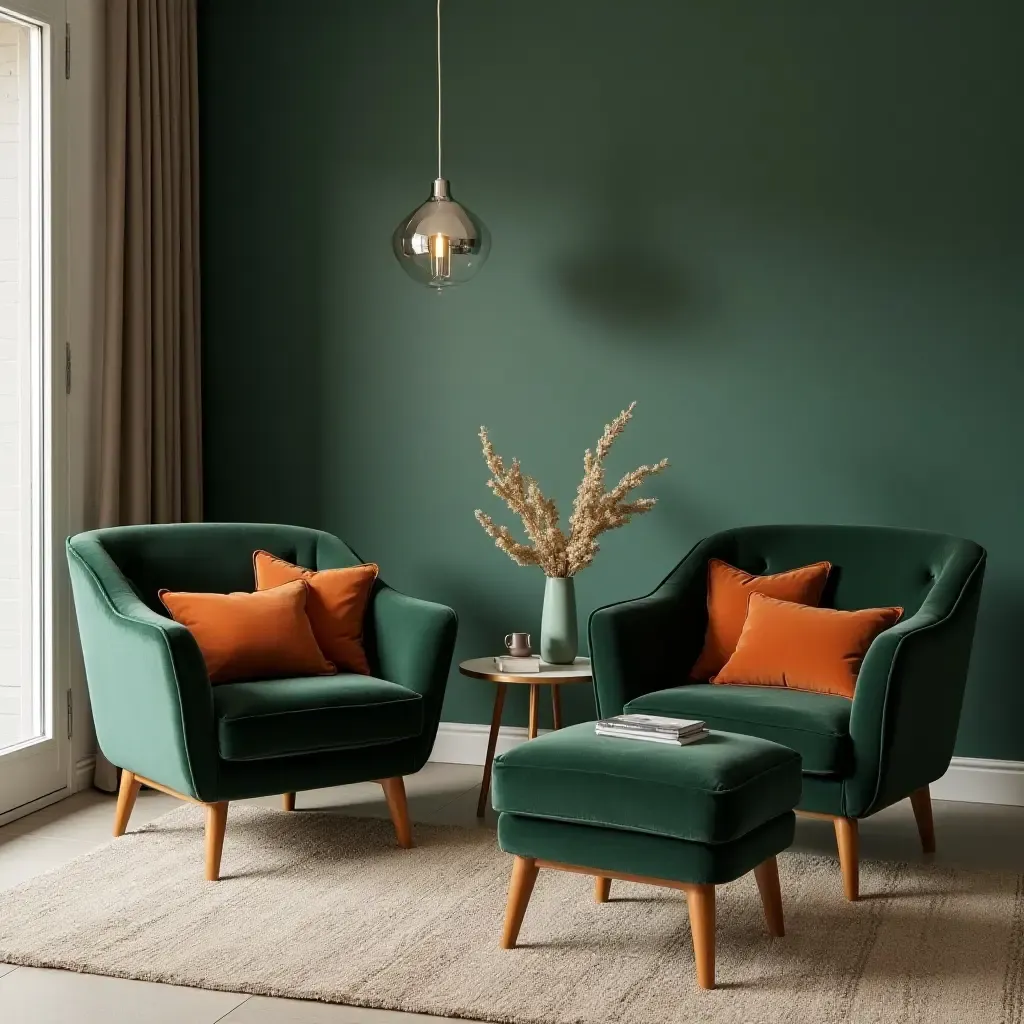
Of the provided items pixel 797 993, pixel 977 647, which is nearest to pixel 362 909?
pixel 797 993

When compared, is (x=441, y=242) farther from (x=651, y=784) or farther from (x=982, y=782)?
(x=982, y=782)

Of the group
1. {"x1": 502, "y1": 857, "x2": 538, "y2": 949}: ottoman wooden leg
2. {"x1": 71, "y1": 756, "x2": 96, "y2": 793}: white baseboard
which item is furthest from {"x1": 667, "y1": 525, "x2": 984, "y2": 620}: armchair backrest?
{"x1": 71, "y1": 756, "x2": 96, "y2": 793}: white baseboard

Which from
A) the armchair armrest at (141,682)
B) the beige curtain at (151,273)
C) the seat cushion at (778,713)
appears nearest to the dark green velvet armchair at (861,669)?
the seat cushion at (778,713)

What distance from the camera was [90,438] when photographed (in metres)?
4.17

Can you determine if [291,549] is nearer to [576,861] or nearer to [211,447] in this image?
[211,447]

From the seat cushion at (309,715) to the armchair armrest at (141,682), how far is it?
0.07m

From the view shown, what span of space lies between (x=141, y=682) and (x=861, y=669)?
180 centimetres

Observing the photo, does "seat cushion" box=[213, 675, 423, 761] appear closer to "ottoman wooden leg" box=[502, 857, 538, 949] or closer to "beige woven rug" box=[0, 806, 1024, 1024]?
"beige woven rug" box=[0, 806, 1024, 1024]

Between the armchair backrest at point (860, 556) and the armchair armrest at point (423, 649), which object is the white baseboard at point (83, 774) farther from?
the armchair backrest at point (860, 556)

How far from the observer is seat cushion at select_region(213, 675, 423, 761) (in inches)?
130

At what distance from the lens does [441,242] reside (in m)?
4.12

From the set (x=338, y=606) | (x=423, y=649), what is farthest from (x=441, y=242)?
(x=423, y=649)

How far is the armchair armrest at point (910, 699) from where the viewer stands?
3.19 m

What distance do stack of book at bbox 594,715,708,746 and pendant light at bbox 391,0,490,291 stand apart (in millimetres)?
1779
